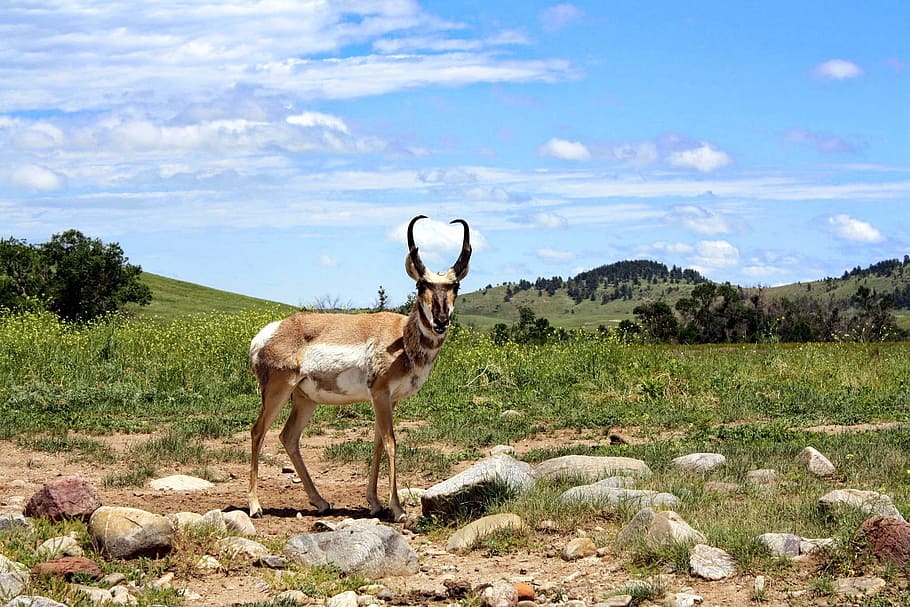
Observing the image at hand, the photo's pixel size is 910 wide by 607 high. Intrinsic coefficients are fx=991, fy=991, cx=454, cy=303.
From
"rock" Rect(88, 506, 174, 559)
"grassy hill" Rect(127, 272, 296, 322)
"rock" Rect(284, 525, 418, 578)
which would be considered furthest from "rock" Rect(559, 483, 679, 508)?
"grassy hill" Rect(127, 272, 296, 322)

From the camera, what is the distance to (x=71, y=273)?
198 feet

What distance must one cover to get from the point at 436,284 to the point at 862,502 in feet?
15.3

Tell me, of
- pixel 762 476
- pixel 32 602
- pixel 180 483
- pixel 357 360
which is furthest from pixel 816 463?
pixel 32 602

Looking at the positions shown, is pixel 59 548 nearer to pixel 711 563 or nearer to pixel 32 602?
pixel 32 602

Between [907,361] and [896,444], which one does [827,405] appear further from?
[907,361]

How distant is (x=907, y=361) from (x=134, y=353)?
18572 millimetres

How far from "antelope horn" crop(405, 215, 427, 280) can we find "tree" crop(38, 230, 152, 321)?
176 ft

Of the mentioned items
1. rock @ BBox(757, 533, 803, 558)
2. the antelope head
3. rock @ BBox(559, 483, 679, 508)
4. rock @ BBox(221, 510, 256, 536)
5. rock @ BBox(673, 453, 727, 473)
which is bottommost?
rock @ BBox(221, 510, 256, 536)

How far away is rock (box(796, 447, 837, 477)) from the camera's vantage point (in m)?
11.8

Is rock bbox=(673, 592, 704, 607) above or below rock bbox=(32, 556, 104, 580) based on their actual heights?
below

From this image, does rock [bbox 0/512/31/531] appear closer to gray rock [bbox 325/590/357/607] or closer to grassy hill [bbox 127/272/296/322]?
gray rock [bbox 325/590/357/607]

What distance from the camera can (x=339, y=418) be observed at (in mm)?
18078

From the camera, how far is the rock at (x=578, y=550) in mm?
8594

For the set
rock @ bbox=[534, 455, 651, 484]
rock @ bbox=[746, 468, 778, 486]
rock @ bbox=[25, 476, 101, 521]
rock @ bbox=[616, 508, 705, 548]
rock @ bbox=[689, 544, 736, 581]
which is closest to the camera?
rock @ bbox=[689, 544, 736, 581]
